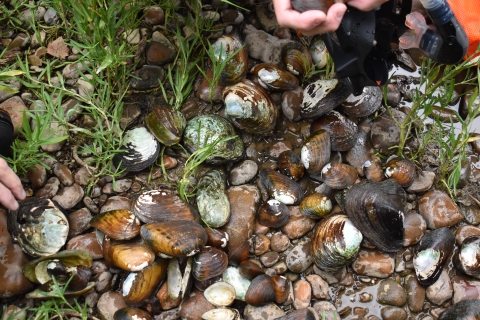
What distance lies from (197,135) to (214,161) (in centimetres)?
18

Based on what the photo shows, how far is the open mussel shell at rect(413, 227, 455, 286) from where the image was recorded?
2.45 metres

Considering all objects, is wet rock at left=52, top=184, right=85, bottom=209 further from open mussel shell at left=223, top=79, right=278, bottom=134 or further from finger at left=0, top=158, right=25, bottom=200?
open mussel shell at left=223, top=79, right=278, bottom=134

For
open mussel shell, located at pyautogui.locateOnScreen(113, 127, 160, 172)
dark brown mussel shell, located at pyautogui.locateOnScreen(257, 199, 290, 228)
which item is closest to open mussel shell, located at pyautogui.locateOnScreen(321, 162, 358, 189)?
dark brown mussel shell, located at pyautogui.locateOnScreen(257, 199, 290, 228)

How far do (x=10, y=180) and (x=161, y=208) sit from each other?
750 mm

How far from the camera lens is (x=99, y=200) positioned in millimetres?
2672

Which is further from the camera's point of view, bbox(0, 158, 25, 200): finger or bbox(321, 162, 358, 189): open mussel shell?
bbox(321, 162, 358, 189): open mussel shell

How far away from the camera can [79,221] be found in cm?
258

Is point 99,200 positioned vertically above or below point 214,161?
below

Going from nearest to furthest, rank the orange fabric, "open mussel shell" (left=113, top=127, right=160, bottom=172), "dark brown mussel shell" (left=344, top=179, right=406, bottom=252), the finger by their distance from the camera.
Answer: the finger → "dark brown mussel shell" (left=344, top=179, right=406, bottom=252) → "open mussel shell" (left=113, top=127, right=160, bottom=172) → the orange fabric

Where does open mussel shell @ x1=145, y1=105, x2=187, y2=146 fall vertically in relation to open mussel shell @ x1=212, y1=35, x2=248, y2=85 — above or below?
below

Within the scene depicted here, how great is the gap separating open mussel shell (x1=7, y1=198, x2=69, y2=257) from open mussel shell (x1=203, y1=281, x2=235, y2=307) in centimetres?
A: 83

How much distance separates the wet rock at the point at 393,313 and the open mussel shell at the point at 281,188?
746 mm

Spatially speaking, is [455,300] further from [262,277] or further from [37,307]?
[37,307]

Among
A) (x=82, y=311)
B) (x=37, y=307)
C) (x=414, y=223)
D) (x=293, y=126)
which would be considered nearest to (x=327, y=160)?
(x=293, y=126)
